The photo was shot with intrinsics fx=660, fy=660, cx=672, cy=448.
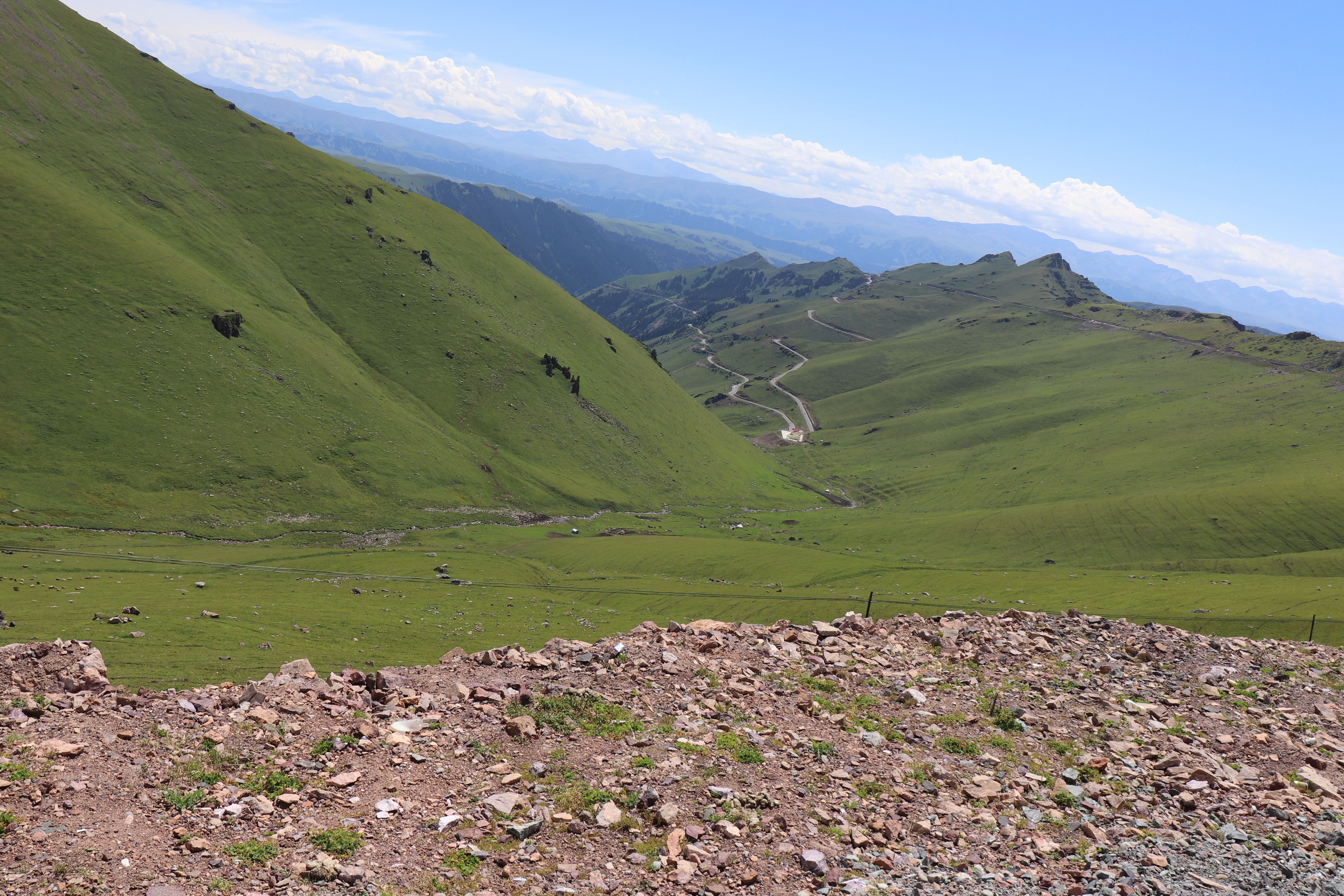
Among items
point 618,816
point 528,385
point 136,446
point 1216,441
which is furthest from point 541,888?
point 1216,441

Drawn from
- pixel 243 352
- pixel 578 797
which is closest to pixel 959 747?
pixel 578 797

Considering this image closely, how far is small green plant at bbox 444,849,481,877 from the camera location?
13828mm

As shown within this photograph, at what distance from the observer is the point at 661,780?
56.3ft

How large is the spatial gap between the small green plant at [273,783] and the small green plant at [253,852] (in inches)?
63.8

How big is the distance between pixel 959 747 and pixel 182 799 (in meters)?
20.5

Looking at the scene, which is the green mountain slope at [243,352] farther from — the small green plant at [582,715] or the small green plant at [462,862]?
the small green plant at [462,862]

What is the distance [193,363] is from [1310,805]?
464 ft

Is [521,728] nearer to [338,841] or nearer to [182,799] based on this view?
[338,841]

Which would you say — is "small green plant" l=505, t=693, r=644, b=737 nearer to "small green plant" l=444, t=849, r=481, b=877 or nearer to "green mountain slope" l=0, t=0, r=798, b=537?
"small green plant" l=444, t=849, r=481, b=877

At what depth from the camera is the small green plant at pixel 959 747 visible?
65.6 ft

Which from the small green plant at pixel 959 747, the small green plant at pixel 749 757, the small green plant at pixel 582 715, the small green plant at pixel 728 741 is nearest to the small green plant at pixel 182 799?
the small green plant at pixel 582 715

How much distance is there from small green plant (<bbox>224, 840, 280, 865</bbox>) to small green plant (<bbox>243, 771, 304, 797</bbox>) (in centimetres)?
162

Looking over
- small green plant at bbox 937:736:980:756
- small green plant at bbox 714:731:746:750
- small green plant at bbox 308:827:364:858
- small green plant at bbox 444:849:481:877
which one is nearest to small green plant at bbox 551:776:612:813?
small green plant at bbox 444:849:481:877

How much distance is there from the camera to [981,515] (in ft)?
472
